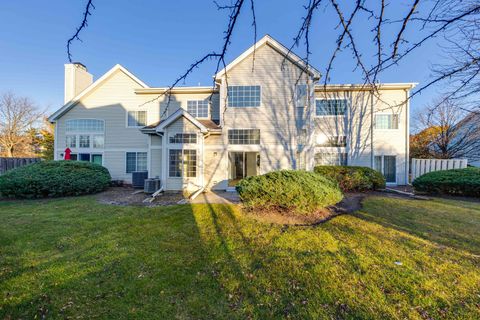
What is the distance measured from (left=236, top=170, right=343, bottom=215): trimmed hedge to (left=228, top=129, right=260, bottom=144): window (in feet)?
18.0

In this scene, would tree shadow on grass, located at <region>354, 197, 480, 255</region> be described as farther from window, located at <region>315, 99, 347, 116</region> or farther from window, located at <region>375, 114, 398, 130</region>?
window, located at <region>315, 99, 347, 116</region>

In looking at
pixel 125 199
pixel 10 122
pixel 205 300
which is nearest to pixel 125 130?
pixel 125 199

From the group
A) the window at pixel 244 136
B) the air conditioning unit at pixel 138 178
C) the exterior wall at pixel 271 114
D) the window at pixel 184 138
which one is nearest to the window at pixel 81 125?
the air conditioning unit at pixel 138 178

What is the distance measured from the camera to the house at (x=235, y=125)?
1150cm

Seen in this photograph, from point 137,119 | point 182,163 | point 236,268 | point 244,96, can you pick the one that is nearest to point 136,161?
point 137,119

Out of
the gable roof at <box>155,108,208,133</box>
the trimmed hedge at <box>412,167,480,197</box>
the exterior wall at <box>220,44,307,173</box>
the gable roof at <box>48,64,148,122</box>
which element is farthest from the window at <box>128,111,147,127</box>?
the trimmed hedge at <box>412,167,480,197</box>

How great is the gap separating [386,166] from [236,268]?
48.8 ft

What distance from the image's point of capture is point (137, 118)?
14.7 m

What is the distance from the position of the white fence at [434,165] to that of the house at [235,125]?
2.76ft

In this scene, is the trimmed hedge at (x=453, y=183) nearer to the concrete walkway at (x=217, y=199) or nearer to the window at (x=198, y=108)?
the concrete walkway at (x=217, y=199)

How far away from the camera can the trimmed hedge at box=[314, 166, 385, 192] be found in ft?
35.8

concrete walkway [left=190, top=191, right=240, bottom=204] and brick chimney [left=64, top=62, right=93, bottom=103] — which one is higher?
brick chimney [left=64, top=62, right=93, bottom=103]

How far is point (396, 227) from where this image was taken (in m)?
5.63

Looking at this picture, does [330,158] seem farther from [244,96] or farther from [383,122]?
[244,96]
